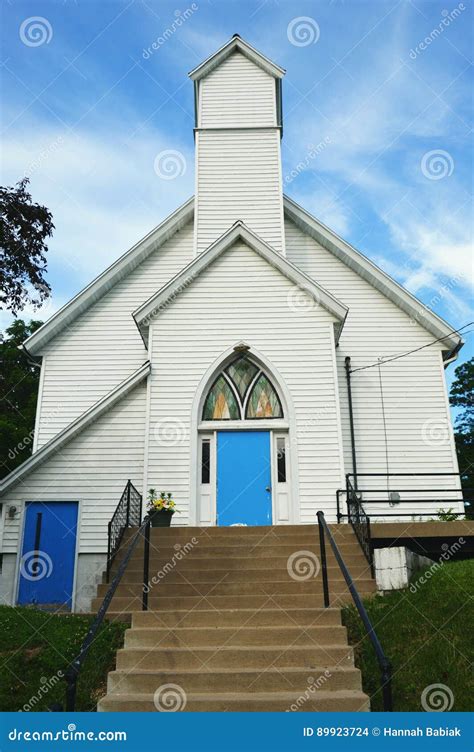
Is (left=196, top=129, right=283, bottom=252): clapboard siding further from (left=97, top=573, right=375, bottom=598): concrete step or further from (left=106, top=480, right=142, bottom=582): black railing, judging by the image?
(left=97, top=573, right=375, bottom=598): concrete step

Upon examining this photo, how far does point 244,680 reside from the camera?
591cm

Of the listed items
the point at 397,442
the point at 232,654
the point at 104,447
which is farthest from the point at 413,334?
the point at 232,654

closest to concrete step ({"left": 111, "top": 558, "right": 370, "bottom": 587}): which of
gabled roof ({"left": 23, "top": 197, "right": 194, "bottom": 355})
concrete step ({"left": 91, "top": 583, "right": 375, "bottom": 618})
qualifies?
concrete step ({"left": 91, "top": 583, "right": 375, "bottom": 618})

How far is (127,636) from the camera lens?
6742 millimetres

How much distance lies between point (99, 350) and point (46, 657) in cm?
909

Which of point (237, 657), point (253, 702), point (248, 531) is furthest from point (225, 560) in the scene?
point (253, 702)

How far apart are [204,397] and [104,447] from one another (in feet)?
7.05

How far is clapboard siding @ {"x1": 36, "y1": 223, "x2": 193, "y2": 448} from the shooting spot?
48.4ft

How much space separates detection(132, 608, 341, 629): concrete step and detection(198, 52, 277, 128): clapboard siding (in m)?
12.4

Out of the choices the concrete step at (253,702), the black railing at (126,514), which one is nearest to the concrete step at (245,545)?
the black railing at (126,514)

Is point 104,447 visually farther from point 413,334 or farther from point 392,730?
point 392,730

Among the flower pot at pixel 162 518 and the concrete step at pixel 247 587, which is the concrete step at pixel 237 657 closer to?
the concrete step at pixel 247 587

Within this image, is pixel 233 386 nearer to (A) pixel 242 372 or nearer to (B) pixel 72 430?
(A) pixel 242 372

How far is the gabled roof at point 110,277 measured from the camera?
1512 cm
